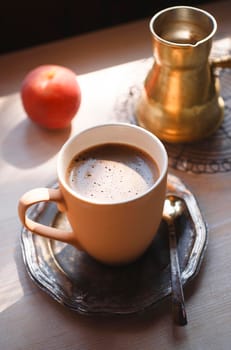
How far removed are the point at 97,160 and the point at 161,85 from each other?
0.59ft

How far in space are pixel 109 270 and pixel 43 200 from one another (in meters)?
0.12

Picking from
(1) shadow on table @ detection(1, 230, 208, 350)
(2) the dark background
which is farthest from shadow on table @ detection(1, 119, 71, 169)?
(2) the dark background

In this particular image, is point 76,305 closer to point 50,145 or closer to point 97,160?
point 97,160

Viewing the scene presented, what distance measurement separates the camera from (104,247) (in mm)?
552

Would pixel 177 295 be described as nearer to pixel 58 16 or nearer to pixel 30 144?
pixel 30 144

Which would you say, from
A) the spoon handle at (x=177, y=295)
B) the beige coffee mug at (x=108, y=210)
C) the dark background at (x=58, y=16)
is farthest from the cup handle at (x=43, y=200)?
the dark background at (x=58, y=16)

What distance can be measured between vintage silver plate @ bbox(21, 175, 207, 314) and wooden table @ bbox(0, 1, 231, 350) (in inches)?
0.7

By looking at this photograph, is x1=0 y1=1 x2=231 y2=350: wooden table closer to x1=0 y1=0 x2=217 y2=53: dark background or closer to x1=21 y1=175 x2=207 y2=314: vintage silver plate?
x1=21 y1=175 x2=207 y2=314: vintage silver plate

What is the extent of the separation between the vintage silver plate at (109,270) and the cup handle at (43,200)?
0.04 meters

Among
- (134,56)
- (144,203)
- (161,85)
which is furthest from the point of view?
(134,56)

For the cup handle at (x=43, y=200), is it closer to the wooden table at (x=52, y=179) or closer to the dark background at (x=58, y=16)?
the wooden table at (x=52, y=179)

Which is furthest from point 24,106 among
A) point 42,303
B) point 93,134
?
point 42,303

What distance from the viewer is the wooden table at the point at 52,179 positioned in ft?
1.75

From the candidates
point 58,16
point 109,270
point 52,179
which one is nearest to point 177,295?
point 109,270
